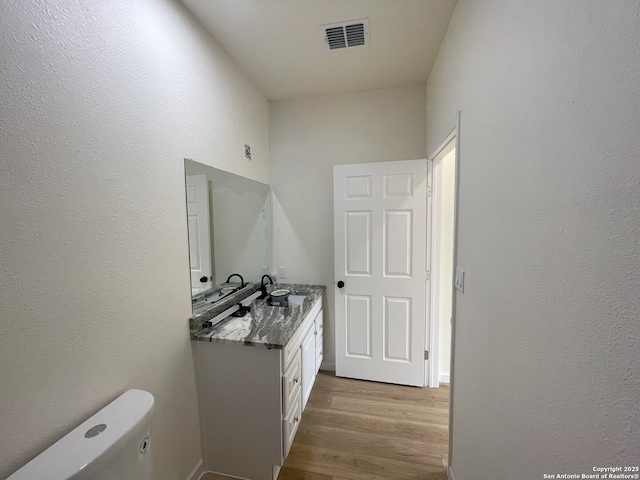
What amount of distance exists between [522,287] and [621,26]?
0.64 m

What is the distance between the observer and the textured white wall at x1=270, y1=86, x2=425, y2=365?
7.79ft

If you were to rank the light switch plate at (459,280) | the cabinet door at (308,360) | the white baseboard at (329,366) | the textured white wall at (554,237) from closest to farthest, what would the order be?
the textured white wall at (554,237) < the light switch plate at (459,280) < the cabinet door at (308,360) < the white baseboard at (329,366)

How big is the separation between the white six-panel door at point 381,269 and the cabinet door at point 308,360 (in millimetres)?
388

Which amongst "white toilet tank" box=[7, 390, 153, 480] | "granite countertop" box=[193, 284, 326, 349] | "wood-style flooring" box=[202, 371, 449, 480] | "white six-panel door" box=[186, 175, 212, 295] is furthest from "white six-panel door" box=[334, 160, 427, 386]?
"white toilet tank" box=[7, 390, 153, 480]

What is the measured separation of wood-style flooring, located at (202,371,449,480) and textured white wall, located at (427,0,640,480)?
23.1 inches

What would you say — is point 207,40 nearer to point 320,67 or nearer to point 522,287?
point 320,67

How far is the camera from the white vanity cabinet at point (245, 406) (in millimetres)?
1446

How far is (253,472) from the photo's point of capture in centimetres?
151

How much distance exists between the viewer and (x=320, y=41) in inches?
68.6

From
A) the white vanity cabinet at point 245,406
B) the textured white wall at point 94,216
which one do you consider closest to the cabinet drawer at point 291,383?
the white vanity cabinet at point 245,406

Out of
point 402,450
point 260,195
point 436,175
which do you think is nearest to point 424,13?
point 436,175

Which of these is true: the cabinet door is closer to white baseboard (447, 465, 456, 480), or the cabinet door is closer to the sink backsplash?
the sink backsplash

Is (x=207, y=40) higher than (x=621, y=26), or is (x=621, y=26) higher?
(x=207, y=40)

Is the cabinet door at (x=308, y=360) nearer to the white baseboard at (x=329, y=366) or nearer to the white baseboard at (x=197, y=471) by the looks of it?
the white baseboard at (x=329, y=366)
